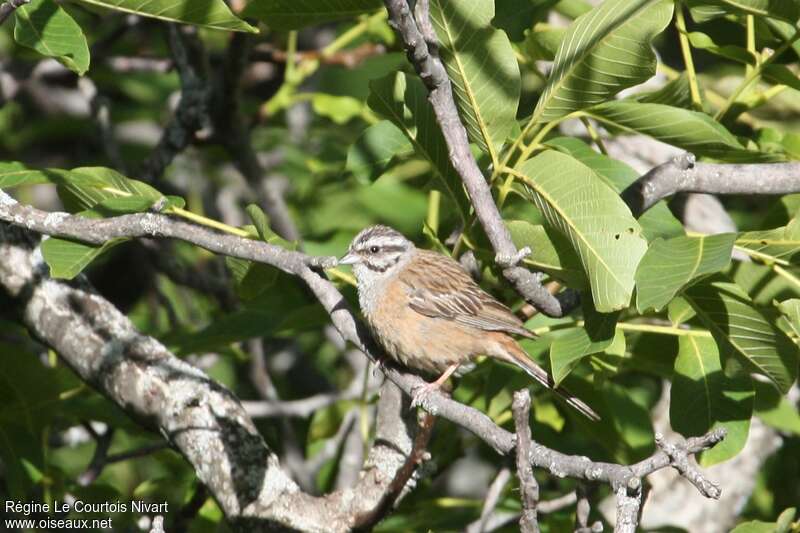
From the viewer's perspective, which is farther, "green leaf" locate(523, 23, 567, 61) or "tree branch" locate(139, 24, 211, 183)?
"tree branch" locate(139, 24, 211, 183)

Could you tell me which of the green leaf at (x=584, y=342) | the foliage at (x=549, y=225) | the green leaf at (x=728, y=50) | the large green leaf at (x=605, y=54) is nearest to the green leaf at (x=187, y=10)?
the foliage at (x=549, y=225)

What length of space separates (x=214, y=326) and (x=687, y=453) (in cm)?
228

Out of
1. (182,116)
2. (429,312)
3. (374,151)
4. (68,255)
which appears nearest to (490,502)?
(429,312)

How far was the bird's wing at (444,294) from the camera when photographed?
427cm

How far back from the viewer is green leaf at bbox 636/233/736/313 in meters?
2.62

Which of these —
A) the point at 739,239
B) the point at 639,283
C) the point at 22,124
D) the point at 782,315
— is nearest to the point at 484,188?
the point at 639,283

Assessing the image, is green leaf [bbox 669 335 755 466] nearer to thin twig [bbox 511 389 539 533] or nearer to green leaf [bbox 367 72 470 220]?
green leaf [bbox 367 72 470 220]

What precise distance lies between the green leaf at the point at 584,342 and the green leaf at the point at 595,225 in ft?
0.47

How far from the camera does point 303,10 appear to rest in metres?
3.57

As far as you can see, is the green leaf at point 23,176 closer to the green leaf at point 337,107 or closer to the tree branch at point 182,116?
the tree branch at point 182,116

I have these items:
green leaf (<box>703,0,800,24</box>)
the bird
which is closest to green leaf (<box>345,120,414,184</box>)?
the bird

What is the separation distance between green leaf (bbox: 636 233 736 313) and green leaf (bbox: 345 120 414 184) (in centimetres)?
115

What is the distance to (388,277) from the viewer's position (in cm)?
459

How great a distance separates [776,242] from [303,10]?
173 centimetres
